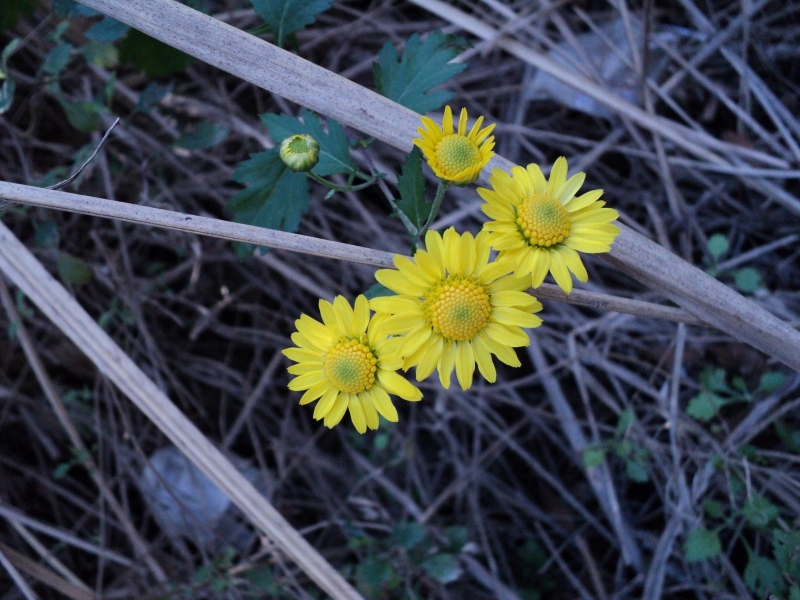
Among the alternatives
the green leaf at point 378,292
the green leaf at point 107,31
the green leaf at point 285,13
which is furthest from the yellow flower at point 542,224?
the green leaf at point 107,31

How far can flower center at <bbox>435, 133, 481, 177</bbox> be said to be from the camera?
126cm

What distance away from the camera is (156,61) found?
1.96m

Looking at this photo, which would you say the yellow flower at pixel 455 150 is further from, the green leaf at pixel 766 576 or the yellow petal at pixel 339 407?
the green leaf at pixel 766 576

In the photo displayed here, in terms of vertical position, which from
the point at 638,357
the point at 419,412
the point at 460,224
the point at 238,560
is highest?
the point at 460,224

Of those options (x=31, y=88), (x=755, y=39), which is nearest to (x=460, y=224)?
(x=755, y=39)

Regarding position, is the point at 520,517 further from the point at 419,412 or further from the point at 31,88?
the point at 31,88

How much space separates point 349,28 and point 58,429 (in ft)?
6.56

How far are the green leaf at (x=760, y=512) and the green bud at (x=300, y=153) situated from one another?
1496 millimetres

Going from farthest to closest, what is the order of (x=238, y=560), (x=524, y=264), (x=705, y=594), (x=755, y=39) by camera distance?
(x=755, y=39) < (x=238, y=560) < (x=705, y=594) < (x=524, y=264)

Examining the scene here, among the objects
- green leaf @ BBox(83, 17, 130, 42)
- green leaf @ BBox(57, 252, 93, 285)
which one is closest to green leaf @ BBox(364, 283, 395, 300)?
green leaf @ BBox(83, 17, 130, 42)

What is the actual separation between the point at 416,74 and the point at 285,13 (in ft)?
1.18

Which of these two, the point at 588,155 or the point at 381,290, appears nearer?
the point at 381,290

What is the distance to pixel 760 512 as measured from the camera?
1.73 metres

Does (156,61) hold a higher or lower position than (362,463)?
higher
